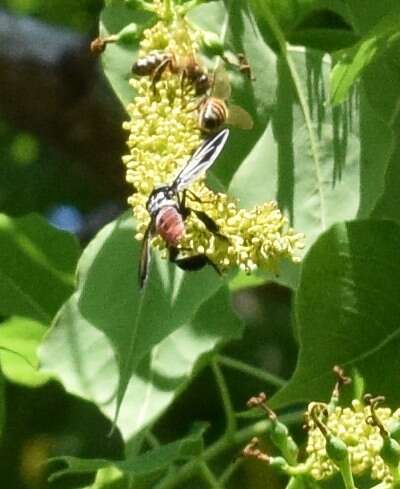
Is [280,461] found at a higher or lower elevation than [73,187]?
higher

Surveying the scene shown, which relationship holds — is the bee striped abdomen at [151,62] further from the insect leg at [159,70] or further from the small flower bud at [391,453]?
the small flower bud at [391,453]

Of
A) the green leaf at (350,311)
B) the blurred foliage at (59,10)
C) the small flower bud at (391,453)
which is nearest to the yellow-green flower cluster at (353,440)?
the small flower bud at (391,453)

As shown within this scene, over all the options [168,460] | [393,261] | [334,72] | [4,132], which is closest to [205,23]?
[334,72]

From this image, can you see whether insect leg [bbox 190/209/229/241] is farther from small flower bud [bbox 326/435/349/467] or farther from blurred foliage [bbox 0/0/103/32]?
blurred foliage [bbox 0/0/103/32]

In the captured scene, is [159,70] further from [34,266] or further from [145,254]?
[34,266]

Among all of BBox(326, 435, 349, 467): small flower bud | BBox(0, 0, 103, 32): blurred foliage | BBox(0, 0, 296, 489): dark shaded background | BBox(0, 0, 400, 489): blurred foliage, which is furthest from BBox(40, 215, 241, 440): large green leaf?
BBox(0, 0, 103, 32): blurred foliage

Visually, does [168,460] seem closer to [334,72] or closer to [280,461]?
[280,461]
